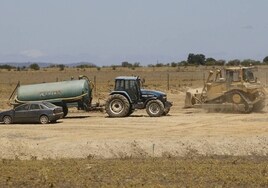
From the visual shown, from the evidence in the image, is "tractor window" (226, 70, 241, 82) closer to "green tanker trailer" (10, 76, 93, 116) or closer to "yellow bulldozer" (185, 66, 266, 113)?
"yellow bulldozer" (185, 66, 266, 113)

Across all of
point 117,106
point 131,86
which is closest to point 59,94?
point 117,106

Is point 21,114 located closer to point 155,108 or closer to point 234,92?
point 155,108

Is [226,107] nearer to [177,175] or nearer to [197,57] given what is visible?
[177,175]

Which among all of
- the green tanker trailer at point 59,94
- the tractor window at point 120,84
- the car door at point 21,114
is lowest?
the car door at point 21,114

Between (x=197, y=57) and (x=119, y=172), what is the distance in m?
145

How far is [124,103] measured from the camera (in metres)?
32.9

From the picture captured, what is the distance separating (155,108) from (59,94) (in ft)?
19.1

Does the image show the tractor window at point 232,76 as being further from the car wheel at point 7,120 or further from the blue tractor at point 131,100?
the car wheel at point 7,120

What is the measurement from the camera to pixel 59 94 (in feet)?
112

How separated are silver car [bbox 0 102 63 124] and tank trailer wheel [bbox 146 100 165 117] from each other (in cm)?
506

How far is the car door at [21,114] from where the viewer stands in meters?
30.8

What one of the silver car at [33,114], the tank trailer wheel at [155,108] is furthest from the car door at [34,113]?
the tank trailer wheel at [155,108]

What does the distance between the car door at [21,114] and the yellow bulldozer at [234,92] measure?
33.6 ft

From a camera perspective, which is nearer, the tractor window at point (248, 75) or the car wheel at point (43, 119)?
the car wheel at point (43, 119)
